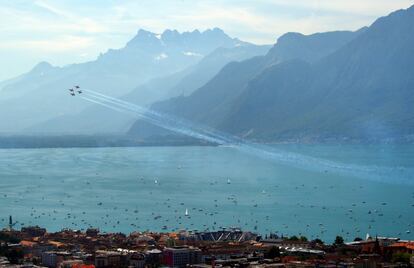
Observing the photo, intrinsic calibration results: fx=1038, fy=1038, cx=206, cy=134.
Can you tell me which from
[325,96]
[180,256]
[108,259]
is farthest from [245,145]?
[108,259]

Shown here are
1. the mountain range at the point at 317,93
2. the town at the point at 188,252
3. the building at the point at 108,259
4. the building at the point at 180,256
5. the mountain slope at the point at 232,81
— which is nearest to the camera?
A: the town at the point at 188,252

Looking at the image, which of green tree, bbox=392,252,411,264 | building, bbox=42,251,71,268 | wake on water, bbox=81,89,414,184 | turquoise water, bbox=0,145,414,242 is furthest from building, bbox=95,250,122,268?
wake on water, bbox=81,89,414,184

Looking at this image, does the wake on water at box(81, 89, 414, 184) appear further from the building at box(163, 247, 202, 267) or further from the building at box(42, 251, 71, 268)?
the building at box(42, 251, 71, 268)

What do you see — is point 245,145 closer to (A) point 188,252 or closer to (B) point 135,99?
(B) point 135,99

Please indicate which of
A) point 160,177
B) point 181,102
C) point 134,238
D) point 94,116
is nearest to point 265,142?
point 181,102

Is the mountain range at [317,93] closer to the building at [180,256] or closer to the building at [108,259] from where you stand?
the building at [180,256]

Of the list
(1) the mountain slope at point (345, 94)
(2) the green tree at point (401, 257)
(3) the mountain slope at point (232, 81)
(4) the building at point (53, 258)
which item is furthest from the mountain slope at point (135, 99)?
(2) the green tree at point (401, 257)

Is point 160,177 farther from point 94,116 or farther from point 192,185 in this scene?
point 94,116
